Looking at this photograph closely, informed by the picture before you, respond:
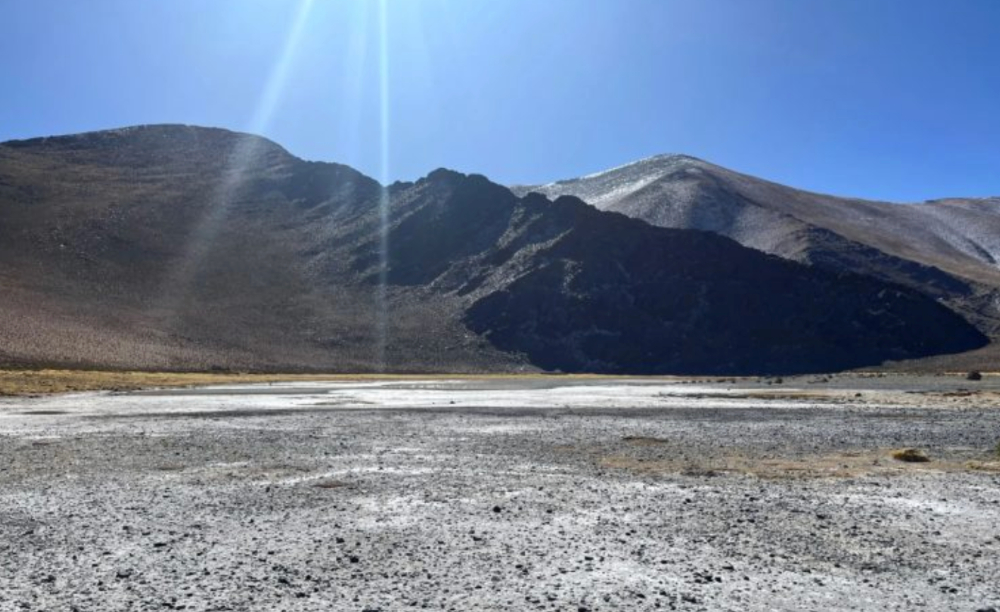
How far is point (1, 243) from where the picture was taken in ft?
484

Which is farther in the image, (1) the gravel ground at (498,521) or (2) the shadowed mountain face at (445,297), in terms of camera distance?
(2) the shadowed mountain face at (445,297)

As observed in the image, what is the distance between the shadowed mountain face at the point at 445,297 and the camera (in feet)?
409

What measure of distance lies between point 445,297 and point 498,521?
139m

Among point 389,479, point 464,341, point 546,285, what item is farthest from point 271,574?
point 546,285

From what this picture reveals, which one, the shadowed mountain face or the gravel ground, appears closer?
the gravel ground

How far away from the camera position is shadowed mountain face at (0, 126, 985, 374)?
124688 mm

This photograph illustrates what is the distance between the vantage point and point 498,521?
13.1 metres

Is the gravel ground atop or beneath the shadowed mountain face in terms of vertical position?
beneath

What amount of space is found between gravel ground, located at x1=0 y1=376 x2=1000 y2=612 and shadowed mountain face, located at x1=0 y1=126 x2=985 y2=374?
88.1m

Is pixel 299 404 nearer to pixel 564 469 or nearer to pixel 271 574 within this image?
pixel 564 469

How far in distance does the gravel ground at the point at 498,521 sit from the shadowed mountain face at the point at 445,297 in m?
88.1

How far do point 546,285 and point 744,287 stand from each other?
33.4 m

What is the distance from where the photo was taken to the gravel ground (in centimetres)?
929

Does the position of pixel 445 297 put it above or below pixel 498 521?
above
